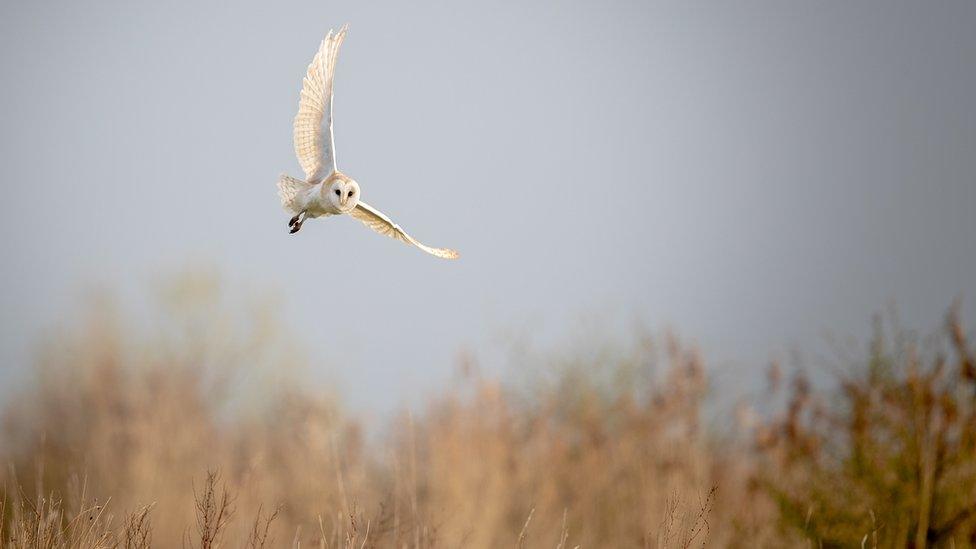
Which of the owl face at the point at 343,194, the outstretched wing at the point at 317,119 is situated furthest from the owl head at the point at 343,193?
the outstretched wing at the point at 317,119

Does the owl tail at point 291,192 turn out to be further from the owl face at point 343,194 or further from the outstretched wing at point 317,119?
the owl face at point 343,194

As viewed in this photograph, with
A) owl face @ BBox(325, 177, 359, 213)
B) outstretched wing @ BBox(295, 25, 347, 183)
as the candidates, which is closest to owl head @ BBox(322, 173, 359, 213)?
owl face @ BBox(325, 177, 359, 213)

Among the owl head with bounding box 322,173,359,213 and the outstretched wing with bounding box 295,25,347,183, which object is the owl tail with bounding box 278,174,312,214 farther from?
the owl head with bounding box 322,173,359,213

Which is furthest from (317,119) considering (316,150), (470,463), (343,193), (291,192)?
(470,463)

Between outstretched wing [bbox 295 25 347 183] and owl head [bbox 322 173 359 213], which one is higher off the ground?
outstretched wing [bbox 295 25 347 183]

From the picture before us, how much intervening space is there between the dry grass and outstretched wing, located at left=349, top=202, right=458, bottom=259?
803mm

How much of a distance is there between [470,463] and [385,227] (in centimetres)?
706

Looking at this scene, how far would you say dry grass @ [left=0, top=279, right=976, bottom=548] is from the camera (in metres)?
5.11

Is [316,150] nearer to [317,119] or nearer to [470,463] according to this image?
[317,119]

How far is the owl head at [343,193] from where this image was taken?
4.34 meters

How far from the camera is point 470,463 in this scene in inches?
460

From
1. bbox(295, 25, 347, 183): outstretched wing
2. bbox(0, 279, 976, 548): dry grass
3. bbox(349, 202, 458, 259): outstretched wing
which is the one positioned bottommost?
bbox(0, 279, 976, 548): dry grass

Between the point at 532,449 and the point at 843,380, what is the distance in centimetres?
627

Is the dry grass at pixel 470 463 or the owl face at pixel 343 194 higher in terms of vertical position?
the owl face at pixel 343 194
